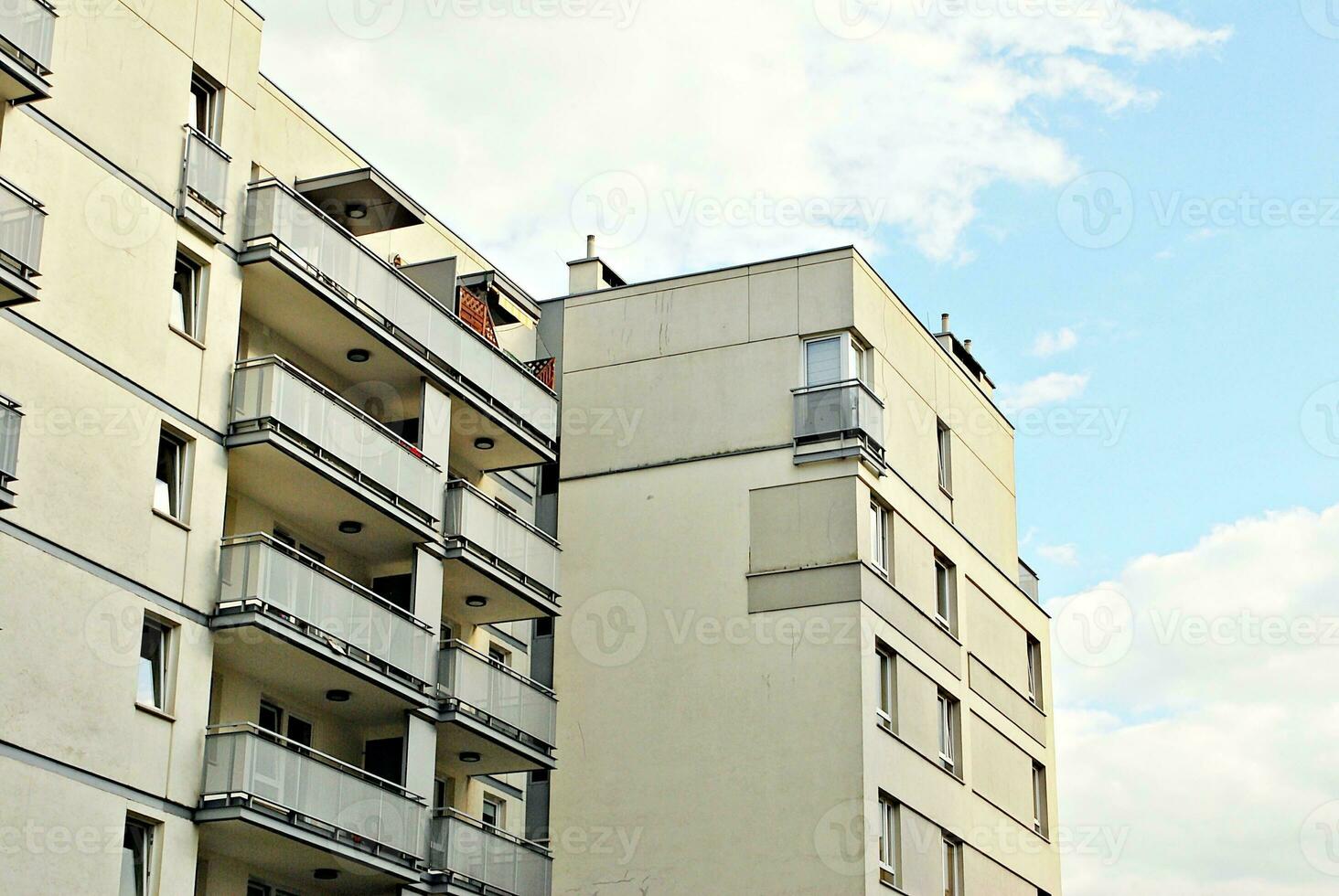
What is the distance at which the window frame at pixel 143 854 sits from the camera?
2759cm

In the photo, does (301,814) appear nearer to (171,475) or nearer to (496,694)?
(171,475)

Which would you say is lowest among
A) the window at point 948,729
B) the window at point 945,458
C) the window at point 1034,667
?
the window at point 948,729

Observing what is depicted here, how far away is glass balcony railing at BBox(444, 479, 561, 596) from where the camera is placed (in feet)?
121

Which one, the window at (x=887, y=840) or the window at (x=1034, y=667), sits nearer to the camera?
the window at (x=887, y=840)

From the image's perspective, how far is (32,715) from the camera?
85.0 feet

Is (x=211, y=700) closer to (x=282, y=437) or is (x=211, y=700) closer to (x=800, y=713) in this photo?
(x=282, y=437)

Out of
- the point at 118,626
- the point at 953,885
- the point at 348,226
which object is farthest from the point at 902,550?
the point at 118,626

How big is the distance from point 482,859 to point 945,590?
13665 mm

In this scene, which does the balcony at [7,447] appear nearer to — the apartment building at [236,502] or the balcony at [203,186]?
the apartment building at [236,502]

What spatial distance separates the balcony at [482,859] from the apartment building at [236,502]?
70 millimetres

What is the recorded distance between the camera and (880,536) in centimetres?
4125

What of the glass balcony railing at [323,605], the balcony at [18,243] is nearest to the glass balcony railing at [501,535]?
the glass balcony railing at [323,605]

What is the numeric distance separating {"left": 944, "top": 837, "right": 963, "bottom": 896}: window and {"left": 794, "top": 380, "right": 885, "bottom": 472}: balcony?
8139mm

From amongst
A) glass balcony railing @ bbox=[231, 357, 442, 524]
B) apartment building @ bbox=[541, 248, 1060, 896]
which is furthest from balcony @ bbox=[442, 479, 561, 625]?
apartment building @ bbox=[541, 248, 1060, 896]
